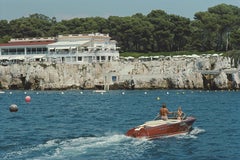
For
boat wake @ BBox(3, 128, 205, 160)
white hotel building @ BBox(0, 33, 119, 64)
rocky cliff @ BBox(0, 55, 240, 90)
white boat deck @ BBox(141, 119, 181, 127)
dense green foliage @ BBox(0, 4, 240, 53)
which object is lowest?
boat wake @ BBox(3, 128, 205, 160)

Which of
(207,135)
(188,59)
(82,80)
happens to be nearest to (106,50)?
(82,80)

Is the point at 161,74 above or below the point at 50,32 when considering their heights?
below

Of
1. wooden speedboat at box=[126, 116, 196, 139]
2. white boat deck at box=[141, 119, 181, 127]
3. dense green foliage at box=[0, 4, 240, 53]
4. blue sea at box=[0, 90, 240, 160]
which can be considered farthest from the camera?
dense green foliage at box=[0, 4, 240, 53]

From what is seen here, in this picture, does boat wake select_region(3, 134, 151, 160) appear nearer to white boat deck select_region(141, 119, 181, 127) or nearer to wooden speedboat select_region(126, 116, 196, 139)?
wooden speedboat select_region(126, 116, 196, 139)

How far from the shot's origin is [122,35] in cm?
14462

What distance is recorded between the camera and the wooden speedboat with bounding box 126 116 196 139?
129ft

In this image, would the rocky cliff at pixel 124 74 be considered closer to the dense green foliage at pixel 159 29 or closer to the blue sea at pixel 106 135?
the dense green foliage at pixel 159 29

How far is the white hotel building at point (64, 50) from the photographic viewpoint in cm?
12306

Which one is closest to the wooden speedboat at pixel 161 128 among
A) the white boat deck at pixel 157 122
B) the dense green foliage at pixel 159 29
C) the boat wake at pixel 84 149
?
the white boat deck at pixel 157 122

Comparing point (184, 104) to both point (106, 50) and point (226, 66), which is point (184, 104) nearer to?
point (226, 66)

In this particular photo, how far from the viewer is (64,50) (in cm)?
12800

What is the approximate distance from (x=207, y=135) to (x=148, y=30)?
97155 millimetres

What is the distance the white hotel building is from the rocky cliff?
4.67 meters

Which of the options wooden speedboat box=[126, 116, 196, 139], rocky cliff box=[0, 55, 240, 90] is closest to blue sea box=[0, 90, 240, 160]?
wooden speedboat box=[126, 116, 196, 139]
